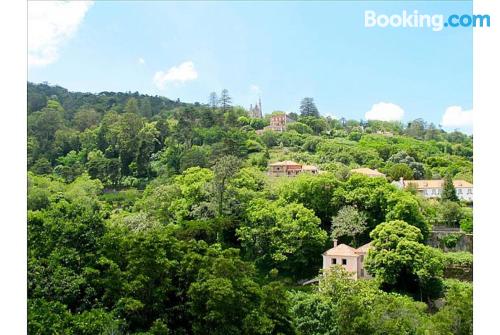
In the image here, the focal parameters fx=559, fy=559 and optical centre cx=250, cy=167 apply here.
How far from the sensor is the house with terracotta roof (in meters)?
6.93

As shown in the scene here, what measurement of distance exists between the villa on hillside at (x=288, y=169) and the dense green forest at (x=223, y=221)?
0.51m

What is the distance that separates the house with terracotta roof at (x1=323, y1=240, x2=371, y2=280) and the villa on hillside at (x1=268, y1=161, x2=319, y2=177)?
14.0ft

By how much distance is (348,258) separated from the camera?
7.00 meters

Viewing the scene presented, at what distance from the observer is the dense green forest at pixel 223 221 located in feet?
13.3

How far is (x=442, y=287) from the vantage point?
21.8ft

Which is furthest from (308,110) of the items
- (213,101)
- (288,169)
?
(288,169)

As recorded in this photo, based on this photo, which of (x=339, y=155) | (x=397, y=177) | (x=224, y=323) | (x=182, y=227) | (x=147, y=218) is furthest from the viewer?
(x=339, y=155)

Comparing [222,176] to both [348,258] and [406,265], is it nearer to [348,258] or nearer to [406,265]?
[348,258]
